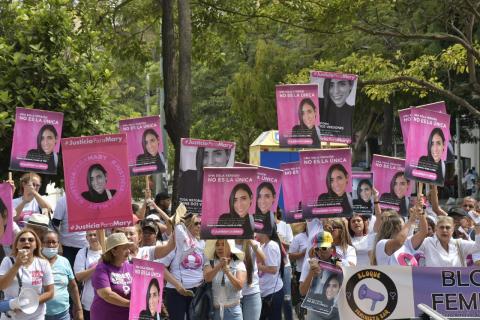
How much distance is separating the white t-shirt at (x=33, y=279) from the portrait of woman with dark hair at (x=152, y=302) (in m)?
Result: 0.92

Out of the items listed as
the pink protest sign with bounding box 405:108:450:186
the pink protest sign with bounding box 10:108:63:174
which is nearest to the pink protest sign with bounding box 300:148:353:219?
the pink protest sign with bounding box 405:108:450:186

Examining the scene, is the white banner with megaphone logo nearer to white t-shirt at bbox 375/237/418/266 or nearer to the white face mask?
white t-shirt at bbox 375/237/418/266

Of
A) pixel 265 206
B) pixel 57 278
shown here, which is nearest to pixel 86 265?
pixel 57 278

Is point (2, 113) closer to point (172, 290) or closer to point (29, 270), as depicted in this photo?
point (172, 290)

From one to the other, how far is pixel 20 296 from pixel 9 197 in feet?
4.37

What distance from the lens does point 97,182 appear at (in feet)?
32.7

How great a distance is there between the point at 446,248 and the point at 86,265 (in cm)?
337

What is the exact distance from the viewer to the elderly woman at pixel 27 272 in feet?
29.9

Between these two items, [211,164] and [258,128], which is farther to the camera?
[258,128]

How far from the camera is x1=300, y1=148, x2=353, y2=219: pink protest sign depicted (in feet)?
36.6

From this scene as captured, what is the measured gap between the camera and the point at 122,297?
909 cm

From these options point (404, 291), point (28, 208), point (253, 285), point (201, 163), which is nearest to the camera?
point (404, 291)

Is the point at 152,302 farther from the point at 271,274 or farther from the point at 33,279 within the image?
the point at 271,274

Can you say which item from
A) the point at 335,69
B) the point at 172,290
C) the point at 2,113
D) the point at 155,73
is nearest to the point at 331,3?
the point at 335,69
